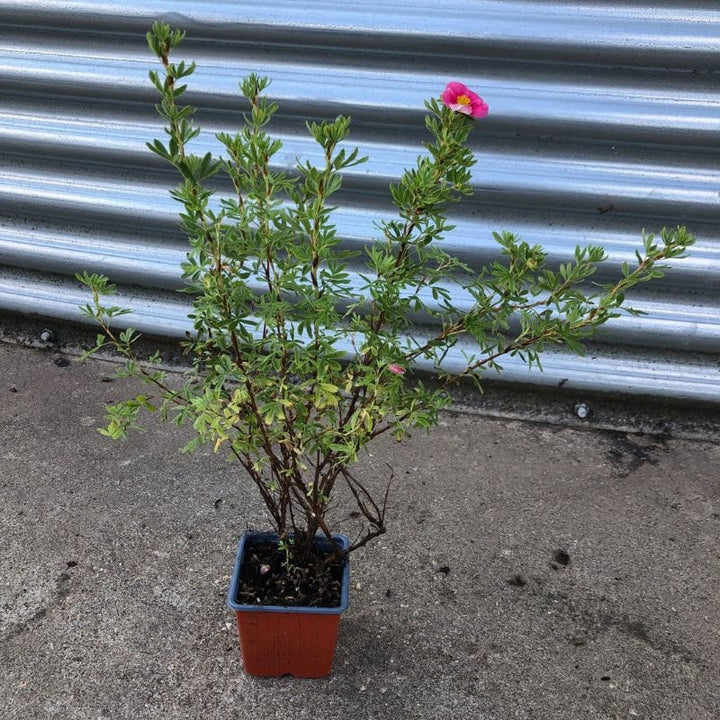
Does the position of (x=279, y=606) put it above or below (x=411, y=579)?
above

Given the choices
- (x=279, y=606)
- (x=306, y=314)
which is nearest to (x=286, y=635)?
(x=279, y=606)

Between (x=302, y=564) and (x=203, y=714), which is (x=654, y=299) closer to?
(x=302, y=564)

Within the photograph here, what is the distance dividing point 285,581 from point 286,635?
5.3 inches

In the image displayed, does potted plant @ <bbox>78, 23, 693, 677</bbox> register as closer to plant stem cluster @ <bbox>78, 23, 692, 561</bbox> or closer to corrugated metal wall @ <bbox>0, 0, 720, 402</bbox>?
plant stem cluster @ <bbox>78, 23, 692, 561</bbox>

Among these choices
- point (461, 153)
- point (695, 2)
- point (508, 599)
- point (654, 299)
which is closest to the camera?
point (461, 153)

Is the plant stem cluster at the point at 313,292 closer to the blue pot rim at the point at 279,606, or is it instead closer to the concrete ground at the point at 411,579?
the blue pot rim at the point at 279,606

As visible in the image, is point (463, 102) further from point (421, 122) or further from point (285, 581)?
point (421, 122)

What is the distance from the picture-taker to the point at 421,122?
2.88m

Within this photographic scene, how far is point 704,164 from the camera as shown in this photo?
9.37 feet

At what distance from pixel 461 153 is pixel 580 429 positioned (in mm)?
1958

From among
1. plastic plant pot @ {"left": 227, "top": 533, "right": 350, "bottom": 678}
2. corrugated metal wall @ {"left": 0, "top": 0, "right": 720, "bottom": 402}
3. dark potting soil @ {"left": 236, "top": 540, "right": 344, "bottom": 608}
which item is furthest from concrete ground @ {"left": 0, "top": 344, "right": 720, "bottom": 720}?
corrugated metal wall @ {"left": 0, "top": 0, "right": 720, "bottom": 402}

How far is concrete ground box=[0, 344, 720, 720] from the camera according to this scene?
1941 mm

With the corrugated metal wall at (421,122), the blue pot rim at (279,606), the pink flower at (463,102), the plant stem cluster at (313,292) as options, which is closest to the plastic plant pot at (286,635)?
the blue pot rim at (279,606)

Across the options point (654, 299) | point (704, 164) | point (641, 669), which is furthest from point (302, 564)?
point (704, 164)
